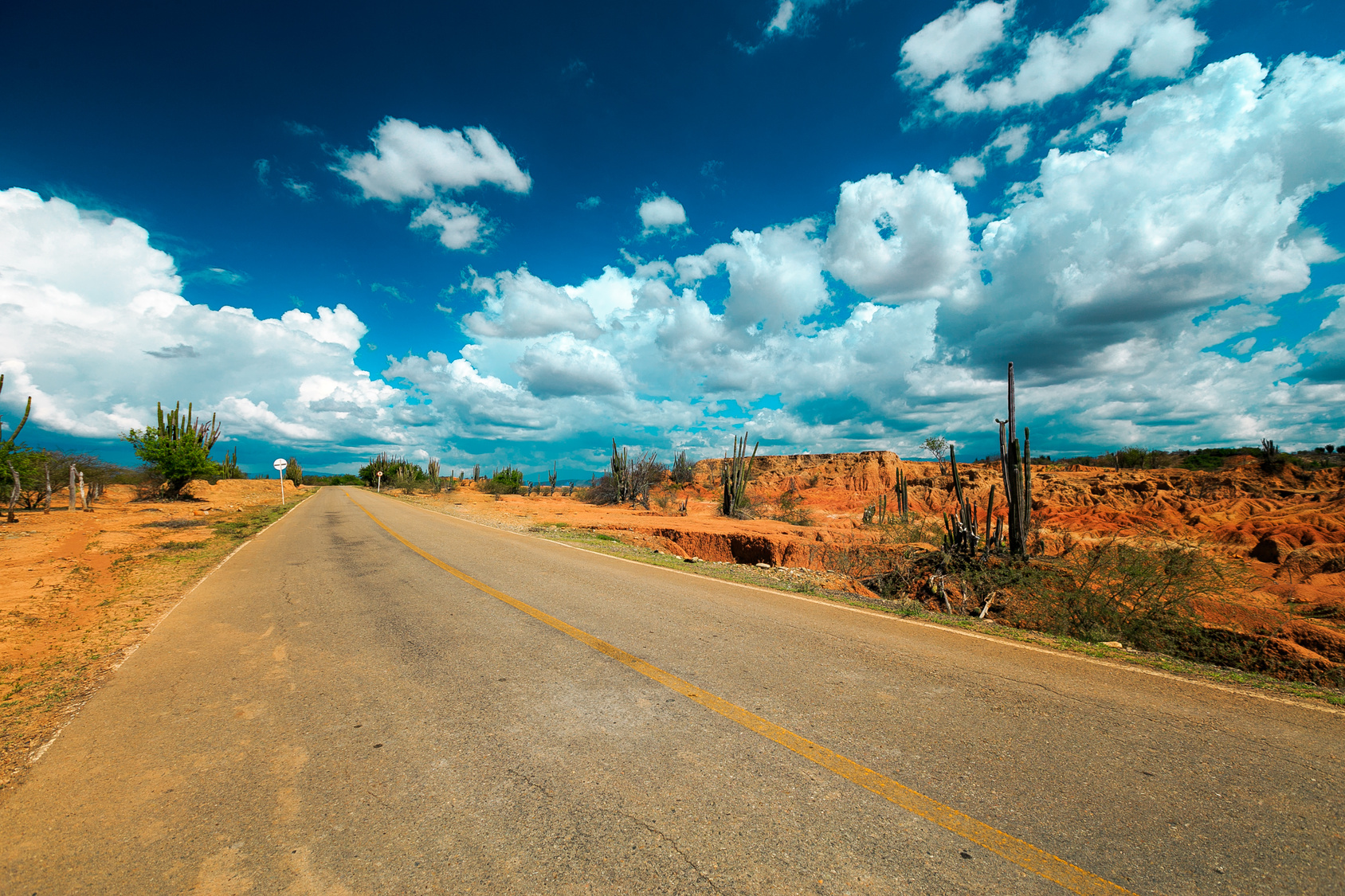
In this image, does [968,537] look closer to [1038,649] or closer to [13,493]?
[1038,649]

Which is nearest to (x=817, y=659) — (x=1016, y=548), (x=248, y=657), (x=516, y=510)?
(x=248, y=657)

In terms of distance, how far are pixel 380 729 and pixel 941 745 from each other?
357cm

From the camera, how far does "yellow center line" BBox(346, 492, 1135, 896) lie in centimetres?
224

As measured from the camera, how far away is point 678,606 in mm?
6930

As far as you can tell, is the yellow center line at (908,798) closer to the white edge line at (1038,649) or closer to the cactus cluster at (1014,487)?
the white edge line at (1038,649)

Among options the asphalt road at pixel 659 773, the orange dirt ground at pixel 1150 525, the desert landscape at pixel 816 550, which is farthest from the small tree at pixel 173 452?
the asphalt road at pixel 659 773

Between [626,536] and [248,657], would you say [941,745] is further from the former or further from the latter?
[626,536]

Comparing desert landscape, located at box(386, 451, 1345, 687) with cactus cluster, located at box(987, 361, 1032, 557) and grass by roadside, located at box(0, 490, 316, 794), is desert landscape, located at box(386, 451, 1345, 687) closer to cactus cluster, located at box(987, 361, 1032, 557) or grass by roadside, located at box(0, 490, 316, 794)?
cactus cluster, located at box(987, 361, 1032, 557)

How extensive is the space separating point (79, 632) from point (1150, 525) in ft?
90.0

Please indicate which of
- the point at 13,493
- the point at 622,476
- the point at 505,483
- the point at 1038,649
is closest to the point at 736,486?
the point at 622,476

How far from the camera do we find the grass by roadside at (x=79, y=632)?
406 centimetres

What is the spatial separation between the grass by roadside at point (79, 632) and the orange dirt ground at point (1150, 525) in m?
9.96

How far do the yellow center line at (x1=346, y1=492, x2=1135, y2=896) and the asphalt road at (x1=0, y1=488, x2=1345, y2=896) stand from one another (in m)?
0.03

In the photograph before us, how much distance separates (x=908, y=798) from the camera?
109 inches
